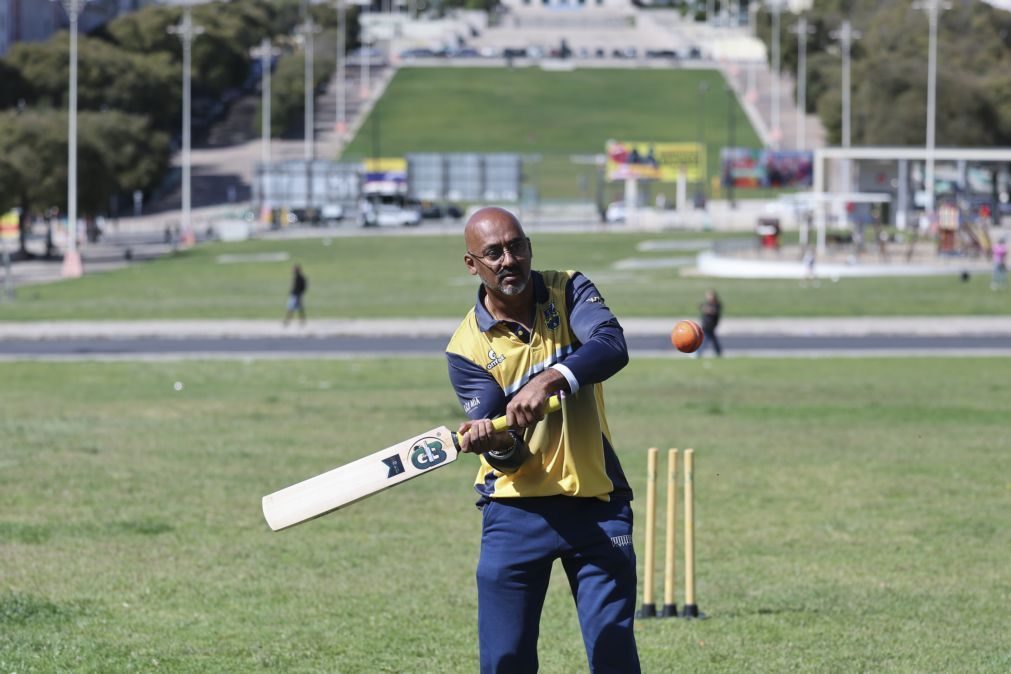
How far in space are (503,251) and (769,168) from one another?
107 meters

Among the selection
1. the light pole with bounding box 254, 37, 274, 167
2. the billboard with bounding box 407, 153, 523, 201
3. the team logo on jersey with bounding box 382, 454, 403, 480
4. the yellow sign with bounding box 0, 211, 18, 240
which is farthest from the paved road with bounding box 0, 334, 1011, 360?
the billboard with bounding box 407, 153, 523, 201

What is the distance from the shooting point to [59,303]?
50938mm

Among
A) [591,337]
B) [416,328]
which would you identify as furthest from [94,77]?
[591,337]

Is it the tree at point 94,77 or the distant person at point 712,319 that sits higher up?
the tree at point 94,77

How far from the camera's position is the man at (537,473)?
659cm

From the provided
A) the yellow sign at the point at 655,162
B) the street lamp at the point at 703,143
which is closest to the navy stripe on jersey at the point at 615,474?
the street lamp at the point at 703,143

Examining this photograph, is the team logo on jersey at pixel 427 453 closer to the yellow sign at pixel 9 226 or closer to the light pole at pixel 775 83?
the yellow sign at pixel 9 226

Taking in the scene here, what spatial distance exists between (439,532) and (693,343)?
7.68 meters

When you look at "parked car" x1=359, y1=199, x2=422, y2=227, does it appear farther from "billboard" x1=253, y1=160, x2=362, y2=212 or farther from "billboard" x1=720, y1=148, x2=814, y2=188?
"billboard" x1=720, y1=148, x2=814, y2=188

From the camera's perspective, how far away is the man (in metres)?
6.59

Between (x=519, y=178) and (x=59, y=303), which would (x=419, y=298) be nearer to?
(x=59, y=303)

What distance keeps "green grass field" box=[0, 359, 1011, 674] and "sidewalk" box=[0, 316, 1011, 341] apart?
14.0 metres

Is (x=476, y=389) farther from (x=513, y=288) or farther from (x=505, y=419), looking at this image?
(x=513, y=288)

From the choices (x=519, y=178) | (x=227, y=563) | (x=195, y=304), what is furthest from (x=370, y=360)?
(x=519, y=178)
